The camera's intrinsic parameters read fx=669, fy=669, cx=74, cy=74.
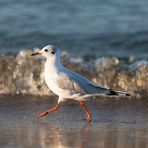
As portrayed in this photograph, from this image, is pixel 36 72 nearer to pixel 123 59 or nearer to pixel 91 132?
pixel 123 59

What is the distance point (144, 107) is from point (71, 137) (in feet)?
6.86

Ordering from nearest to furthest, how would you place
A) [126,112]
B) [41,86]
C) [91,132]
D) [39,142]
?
[39,142] → [91,132] → [126,112] → [41,86]

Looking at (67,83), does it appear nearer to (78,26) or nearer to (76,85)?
(76,85)

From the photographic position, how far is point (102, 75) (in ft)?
33.7

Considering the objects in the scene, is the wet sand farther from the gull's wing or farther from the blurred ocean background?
the blurred ocean background

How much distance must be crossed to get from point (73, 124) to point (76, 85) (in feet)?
1.75

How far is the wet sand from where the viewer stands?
268 inches

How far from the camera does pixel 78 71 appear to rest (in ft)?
34.5

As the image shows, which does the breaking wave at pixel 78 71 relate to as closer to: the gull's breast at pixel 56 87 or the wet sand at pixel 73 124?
the wet sand at pixel 73 124

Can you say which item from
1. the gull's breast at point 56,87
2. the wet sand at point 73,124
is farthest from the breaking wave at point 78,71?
the gull's breast at point 56,87

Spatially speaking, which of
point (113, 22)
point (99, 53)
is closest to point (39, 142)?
point (99, 53)

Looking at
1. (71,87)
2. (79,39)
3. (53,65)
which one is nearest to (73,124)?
(71,87)

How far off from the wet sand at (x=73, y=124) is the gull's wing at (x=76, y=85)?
354 millimetres

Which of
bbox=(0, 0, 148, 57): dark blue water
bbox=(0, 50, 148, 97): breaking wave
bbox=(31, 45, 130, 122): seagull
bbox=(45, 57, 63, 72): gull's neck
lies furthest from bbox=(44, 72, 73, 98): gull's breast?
bbox=(0, 0, 148, 57): dark blue water
